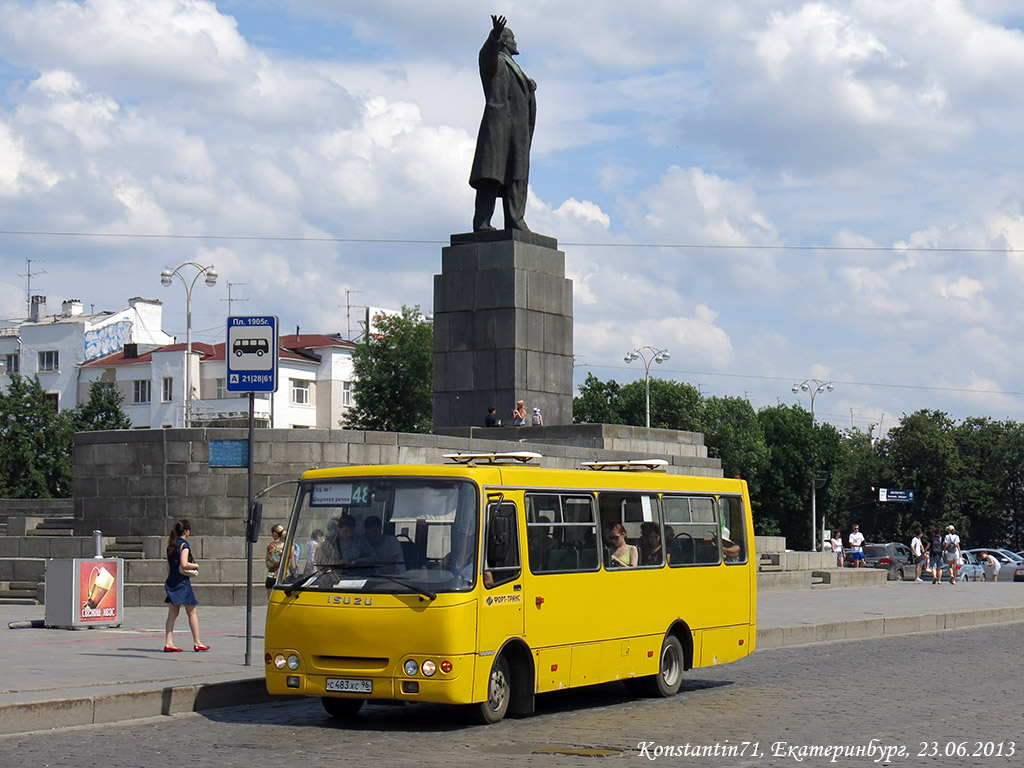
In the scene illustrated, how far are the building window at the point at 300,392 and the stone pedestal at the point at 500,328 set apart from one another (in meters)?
66.6

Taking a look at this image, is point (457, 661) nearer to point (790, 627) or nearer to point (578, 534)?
point (578, 534)

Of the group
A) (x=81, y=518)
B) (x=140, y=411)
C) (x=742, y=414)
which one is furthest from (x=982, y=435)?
(x=81, y=518)

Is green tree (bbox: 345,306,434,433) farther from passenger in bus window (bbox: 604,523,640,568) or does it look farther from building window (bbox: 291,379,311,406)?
passenger in bus window (bbox: 604,523,640,568)

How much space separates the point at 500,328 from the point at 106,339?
240ft

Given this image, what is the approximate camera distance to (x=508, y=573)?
11.9 meters

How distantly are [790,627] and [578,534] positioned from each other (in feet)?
28.8

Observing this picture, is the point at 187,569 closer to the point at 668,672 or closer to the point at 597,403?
the point at 668,672

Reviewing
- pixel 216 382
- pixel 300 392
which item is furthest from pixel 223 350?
pixel 300 392

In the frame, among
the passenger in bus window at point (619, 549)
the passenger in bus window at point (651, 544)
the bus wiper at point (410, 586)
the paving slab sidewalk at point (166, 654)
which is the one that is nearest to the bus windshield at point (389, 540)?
the bus wiper at point (410, 586)

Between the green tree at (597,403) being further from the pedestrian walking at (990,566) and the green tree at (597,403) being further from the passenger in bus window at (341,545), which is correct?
the passenger in bus window at (341,545)

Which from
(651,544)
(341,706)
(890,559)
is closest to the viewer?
(341,706)

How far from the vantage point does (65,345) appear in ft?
327

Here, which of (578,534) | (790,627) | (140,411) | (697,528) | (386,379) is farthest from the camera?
(140,411)

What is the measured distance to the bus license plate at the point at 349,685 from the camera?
11336 mm
